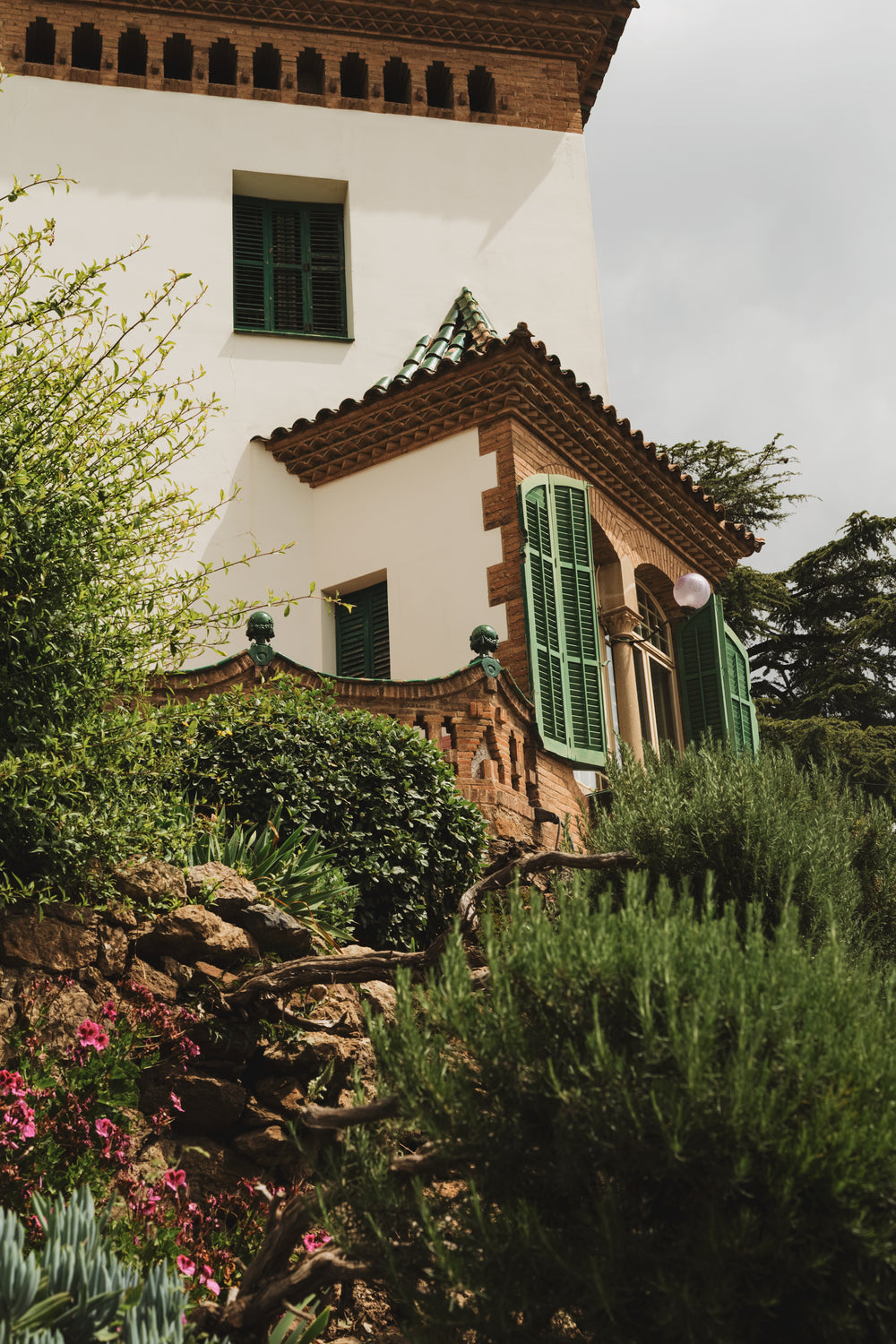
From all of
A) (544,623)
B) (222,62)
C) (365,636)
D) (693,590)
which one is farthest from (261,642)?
(222,62)

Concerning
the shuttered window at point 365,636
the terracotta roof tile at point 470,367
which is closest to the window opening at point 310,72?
the terracotta roof tile at point 470,367

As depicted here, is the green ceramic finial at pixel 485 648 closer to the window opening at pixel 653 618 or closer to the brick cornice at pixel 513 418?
the brick cornice at pixel 513 418

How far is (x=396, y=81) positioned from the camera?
1714cm

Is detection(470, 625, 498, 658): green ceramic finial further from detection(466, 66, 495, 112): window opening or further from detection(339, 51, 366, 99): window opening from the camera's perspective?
detection(466, 66, 495, 112): window opening

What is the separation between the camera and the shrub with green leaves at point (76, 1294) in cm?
401

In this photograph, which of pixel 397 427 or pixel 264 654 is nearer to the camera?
pixel 264 654

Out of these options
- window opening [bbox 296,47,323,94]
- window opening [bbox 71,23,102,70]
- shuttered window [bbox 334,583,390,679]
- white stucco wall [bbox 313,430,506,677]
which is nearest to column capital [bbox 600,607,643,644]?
white stucco wall [bbox 313,430,506,677]

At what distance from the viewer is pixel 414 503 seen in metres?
13.5

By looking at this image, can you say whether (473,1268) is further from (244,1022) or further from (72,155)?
(72,155)

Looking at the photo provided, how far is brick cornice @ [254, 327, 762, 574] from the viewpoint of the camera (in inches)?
512

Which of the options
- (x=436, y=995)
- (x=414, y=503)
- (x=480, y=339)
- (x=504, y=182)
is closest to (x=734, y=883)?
(x=436, y=995)

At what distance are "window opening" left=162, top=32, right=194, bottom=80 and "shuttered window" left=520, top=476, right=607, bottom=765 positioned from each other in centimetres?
733

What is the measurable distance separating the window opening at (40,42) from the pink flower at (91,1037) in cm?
1338

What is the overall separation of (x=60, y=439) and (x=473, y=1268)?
4098mm
